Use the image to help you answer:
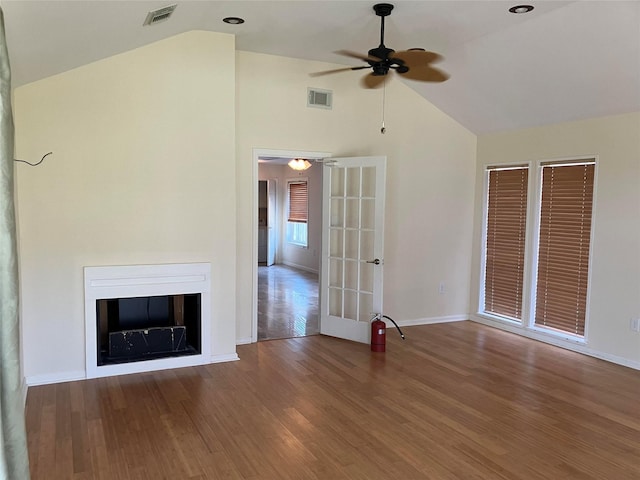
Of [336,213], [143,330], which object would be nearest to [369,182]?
[336,213]

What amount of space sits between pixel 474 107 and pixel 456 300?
2.49 m

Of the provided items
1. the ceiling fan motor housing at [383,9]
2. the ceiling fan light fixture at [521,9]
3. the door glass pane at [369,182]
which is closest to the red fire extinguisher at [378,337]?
the door glass pane at [369,182]

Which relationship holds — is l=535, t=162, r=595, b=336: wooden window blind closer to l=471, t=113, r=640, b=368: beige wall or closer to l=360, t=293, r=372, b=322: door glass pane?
l=471, t=113, r=640, b=368: beige wall

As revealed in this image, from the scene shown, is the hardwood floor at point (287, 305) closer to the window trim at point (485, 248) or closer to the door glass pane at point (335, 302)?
the door glass pane at point (335, 302)

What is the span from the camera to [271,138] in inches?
205

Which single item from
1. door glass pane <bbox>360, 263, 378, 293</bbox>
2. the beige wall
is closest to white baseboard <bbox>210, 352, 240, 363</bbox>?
door glass pane <bbox>360, 263, 378, 293</bbox>

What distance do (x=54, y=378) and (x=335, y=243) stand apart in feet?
10.1

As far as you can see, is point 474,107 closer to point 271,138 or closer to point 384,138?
point 384,138

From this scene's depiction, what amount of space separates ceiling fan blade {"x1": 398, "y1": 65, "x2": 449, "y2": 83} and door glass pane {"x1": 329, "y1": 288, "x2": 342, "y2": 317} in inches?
98.5

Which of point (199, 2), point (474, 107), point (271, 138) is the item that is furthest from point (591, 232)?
point (199, 2)

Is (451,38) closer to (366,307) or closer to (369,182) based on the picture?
(369,182)

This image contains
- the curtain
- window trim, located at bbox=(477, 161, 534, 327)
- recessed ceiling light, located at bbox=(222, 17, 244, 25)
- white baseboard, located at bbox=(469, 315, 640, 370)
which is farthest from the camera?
window trim, located at bbox=(477, 161, 534, 327)

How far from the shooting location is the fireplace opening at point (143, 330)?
4273mm

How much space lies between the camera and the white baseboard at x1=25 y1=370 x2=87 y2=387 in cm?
390
